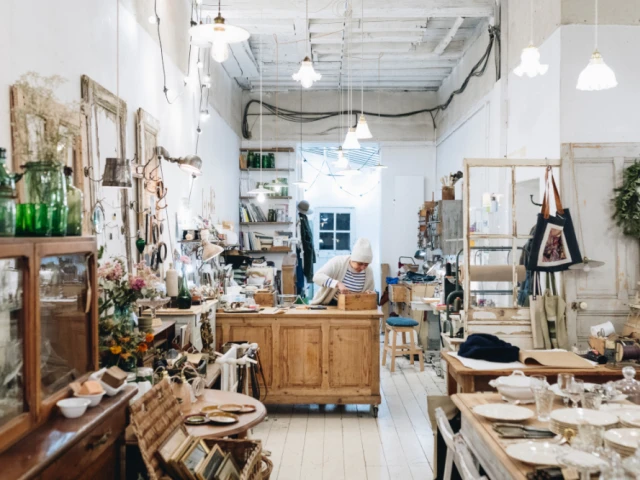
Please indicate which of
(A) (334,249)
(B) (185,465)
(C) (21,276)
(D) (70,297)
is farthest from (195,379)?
(A) (334,249)

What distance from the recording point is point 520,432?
2.59 metres

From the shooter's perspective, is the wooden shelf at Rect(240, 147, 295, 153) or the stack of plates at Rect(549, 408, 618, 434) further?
the wooden shelf at Rect(240, 147, 295, 153)

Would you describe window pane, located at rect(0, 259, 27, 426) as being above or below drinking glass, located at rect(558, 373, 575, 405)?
above

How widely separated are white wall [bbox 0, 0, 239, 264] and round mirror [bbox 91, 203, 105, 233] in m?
0.69

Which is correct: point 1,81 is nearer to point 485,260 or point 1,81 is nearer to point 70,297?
point 70,297

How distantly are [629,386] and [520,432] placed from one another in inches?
32.4

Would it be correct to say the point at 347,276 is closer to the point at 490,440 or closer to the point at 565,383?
the point at 565,383

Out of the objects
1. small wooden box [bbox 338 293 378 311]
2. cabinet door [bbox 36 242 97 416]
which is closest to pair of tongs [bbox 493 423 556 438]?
cabinet door [bbox 36 242 97 416]

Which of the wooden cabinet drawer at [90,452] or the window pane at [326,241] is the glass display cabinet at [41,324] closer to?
the wooden cabinet drawer at [90,452]

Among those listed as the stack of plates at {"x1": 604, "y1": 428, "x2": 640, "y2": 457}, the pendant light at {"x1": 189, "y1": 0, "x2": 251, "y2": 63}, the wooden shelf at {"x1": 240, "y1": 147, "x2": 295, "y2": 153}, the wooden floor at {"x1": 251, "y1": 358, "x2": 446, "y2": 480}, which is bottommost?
the wooden floor at {"x1": 251, "y1": 358, "x2": 446, "y2": 480}

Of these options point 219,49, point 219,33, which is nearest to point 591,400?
point 219,33

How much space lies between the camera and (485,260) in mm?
7473

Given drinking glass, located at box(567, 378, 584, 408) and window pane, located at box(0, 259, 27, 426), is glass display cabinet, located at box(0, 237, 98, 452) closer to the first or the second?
window pane, located at box(0, 259, 27, 426)

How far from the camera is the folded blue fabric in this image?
13.5 feet
